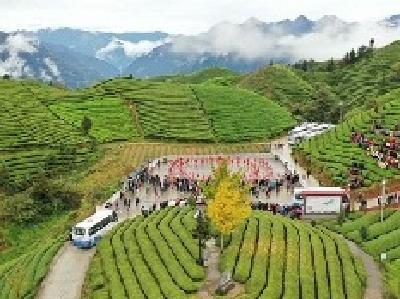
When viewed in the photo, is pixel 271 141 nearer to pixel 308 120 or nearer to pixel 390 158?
pixel 308 120

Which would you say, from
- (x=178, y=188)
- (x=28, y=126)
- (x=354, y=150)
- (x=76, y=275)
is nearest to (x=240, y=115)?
(x=28, y=126)

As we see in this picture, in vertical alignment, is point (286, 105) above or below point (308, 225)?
above

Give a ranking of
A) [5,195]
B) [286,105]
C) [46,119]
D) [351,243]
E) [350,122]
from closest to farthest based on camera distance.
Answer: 1. [351,243]
2. [5,195]
3. [350,122]
4. [46,119]
5. [286,105]

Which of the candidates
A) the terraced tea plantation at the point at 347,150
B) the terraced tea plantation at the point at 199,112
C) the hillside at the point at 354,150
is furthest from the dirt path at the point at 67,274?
the terraced tea plantation at the point at 199,112

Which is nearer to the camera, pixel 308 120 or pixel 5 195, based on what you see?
pixel 5 195

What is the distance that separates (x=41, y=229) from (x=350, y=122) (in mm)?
51905

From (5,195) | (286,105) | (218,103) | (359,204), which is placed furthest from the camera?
(286,105)

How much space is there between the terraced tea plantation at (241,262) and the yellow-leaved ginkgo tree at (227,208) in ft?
9.14

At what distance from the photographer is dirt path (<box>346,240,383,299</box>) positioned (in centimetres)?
5384

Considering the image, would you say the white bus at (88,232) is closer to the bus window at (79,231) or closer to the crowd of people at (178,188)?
the bus window at (79,231)

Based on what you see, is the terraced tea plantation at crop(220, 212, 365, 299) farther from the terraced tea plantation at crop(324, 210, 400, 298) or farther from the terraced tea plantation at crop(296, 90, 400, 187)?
the terraced tea plantation at crop(296, 90, 400, 187)

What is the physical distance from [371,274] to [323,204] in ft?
50.7

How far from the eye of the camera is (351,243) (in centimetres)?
6438

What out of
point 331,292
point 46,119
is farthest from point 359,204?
point 46,119
